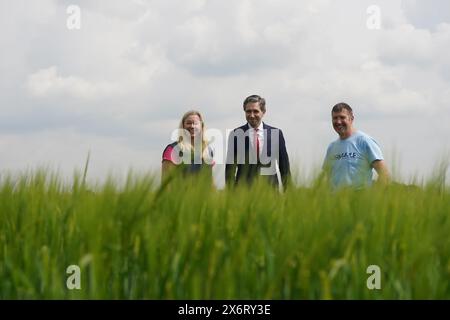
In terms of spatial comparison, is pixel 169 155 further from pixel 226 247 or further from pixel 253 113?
pixel 226 247

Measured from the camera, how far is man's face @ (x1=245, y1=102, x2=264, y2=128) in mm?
5828

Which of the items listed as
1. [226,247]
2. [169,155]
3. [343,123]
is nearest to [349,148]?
[343,123]

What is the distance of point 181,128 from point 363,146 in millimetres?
1592

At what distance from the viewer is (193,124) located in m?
5.49

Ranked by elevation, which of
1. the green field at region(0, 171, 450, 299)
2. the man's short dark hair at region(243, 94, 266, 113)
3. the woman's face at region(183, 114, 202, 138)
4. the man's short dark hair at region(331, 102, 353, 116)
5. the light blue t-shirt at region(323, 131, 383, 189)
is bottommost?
the green field at region(0, 171, 450, 299)

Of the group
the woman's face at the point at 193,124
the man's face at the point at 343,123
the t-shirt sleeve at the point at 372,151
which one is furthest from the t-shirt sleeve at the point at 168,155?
the t-shirt sleeve at the point at 372,151

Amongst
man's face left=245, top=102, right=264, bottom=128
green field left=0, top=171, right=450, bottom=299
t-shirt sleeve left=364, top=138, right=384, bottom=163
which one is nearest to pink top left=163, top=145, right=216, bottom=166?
man's face left=245, top=102, right=264, bottom=128

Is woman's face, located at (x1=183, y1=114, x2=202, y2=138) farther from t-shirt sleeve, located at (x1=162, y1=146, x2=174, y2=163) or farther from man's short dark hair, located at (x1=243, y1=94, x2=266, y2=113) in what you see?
man's short dark hair, located at (x1=243, y1=94, x2=266, y2=113)

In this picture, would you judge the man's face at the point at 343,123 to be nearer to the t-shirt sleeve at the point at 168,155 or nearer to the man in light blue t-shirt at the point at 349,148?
the man in light blue t-shirt at the point at 349,148

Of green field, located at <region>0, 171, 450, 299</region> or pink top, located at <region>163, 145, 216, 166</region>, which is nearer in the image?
green field, located at <region>0, 171, 450, 299</region>

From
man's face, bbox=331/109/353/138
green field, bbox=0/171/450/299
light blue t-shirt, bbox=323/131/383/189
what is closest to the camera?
green field, bbox=0/171/450/299

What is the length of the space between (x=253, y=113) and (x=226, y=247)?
3767 millimetres

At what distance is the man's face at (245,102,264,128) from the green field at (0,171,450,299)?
330 cm
